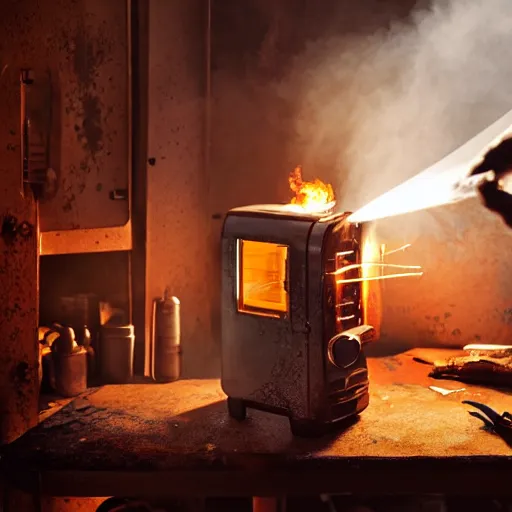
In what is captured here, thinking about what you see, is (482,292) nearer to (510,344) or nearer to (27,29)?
(510,344)

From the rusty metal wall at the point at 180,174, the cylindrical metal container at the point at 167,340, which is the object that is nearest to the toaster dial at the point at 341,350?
the cylindrical metal container at the point at 167,340

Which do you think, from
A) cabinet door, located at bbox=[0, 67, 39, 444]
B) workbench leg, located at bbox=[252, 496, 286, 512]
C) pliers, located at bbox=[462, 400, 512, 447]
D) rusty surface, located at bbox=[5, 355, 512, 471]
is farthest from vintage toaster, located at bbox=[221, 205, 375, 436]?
cabinet door, located at bbox=[0, 67, 39, 444]

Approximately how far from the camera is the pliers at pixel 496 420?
329 centimetres

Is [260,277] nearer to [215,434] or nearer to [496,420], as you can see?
[215,434]

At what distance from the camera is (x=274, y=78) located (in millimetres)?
4441

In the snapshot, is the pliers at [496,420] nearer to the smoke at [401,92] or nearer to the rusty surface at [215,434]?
the rusty surface at [215,434]

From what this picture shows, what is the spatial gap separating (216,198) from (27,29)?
4.54 feet

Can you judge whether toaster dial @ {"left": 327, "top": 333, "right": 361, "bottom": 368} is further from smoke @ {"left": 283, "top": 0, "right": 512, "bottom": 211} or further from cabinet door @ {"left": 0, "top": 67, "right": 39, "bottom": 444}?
smoke @ {"left": 283, "top": 0, "right": 512, "bottom": 211}

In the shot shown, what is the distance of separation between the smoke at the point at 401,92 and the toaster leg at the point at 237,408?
1512 millimetres

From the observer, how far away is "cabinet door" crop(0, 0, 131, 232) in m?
3.83

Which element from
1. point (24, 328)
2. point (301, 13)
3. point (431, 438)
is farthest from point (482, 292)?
point (24, 328)

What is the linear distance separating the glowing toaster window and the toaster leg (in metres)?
0.40

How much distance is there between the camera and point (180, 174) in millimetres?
4359

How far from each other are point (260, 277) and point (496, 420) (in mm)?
1152
